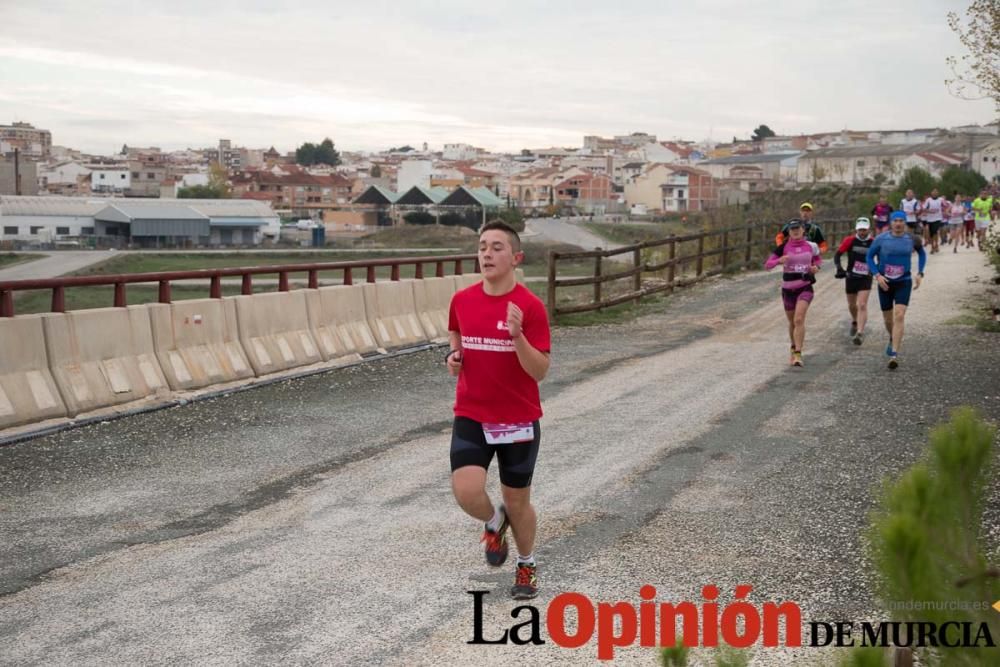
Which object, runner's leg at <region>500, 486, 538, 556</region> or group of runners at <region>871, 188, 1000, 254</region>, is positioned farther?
group of runners at <region>871, 188, 1000, 254</region>

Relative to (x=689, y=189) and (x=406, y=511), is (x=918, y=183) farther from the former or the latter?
(x=689, y=189)

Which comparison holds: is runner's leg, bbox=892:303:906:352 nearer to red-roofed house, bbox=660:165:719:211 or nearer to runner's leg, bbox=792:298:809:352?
runner's leg, bbox=792:298:809:352

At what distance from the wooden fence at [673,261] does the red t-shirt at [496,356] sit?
13172 mm

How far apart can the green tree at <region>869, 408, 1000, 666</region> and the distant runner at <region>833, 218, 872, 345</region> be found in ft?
45.4

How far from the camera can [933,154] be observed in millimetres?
129125

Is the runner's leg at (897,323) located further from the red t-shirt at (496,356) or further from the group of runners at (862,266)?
the red t-shirt at (496,356)

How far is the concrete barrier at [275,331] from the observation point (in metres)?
13.9

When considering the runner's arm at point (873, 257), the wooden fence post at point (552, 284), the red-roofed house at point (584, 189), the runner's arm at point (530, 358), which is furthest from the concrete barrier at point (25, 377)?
the red-roofed house at point (584, 189)

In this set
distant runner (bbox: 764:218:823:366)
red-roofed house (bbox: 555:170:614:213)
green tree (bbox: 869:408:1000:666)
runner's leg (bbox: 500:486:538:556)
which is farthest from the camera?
red-roofed house (bbox: 555:170:614:213)

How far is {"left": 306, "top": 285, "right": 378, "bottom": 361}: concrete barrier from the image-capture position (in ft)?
50.0

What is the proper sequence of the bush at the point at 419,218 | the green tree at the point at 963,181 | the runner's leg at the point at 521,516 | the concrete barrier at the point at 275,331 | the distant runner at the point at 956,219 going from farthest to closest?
the bush at the point at 419,218 → the green tree at the point at 963,181 → the distant runner at the point at 956,219 → the concrete barrier at the point at 275,331 → the runner's leg at the point at 521,516

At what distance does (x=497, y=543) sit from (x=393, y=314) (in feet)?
36.6

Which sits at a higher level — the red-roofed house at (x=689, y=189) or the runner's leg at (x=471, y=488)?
the red-roofed house at (x=689, y=189)

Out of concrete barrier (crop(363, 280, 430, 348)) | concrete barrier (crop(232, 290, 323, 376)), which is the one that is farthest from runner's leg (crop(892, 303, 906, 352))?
concrete barrier (crop(232, 290, 323, 376))
